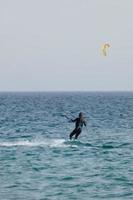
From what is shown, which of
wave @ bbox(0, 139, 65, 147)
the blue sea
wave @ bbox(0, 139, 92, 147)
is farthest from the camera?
wave @ bbox(0, 139, 65, 147)

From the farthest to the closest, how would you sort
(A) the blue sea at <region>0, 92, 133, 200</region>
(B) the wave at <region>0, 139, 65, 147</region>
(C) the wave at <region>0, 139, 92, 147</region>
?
(B) the wave at <region>0, 139, 65, 147</region> → (C) the wave at <region>0, 139, 92, 147</region> → (A) the blue sea at <region>0, 92, 133, 200</region>

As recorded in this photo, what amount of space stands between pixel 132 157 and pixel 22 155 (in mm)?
6117

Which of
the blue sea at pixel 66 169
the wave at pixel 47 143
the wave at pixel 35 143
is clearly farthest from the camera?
the wave at pixel 35 143

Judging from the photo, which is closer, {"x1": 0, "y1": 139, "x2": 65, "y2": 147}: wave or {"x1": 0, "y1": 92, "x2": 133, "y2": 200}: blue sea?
{"x1": 0, "y1": 92, "x2": 133, "y2": 200}: blue sea

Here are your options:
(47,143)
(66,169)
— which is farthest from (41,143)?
(66,169)

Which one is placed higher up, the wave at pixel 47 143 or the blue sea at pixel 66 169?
the wave at pixel 47 143

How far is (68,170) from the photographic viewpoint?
30297 mm

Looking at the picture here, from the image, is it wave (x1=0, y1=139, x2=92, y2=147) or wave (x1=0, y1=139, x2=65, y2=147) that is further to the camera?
wave (x1=0, y1=139, x2=65, y2=147)

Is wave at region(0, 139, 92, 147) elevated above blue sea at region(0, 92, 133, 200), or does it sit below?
above

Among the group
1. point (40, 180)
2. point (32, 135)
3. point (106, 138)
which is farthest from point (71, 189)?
point (32, 135)

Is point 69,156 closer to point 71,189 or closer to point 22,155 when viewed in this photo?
point 22,155

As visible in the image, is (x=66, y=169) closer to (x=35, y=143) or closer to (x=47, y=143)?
(x=47, y=143)

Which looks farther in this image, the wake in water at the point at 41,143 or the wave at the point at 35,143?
the wave at the point at 35,143

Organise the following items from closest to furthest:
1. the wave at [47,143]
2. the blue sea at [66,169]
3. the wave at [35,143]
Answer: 1. the blue sea at [66,169]
2. the wave at [47,143]
3. the wave at [35,143]
